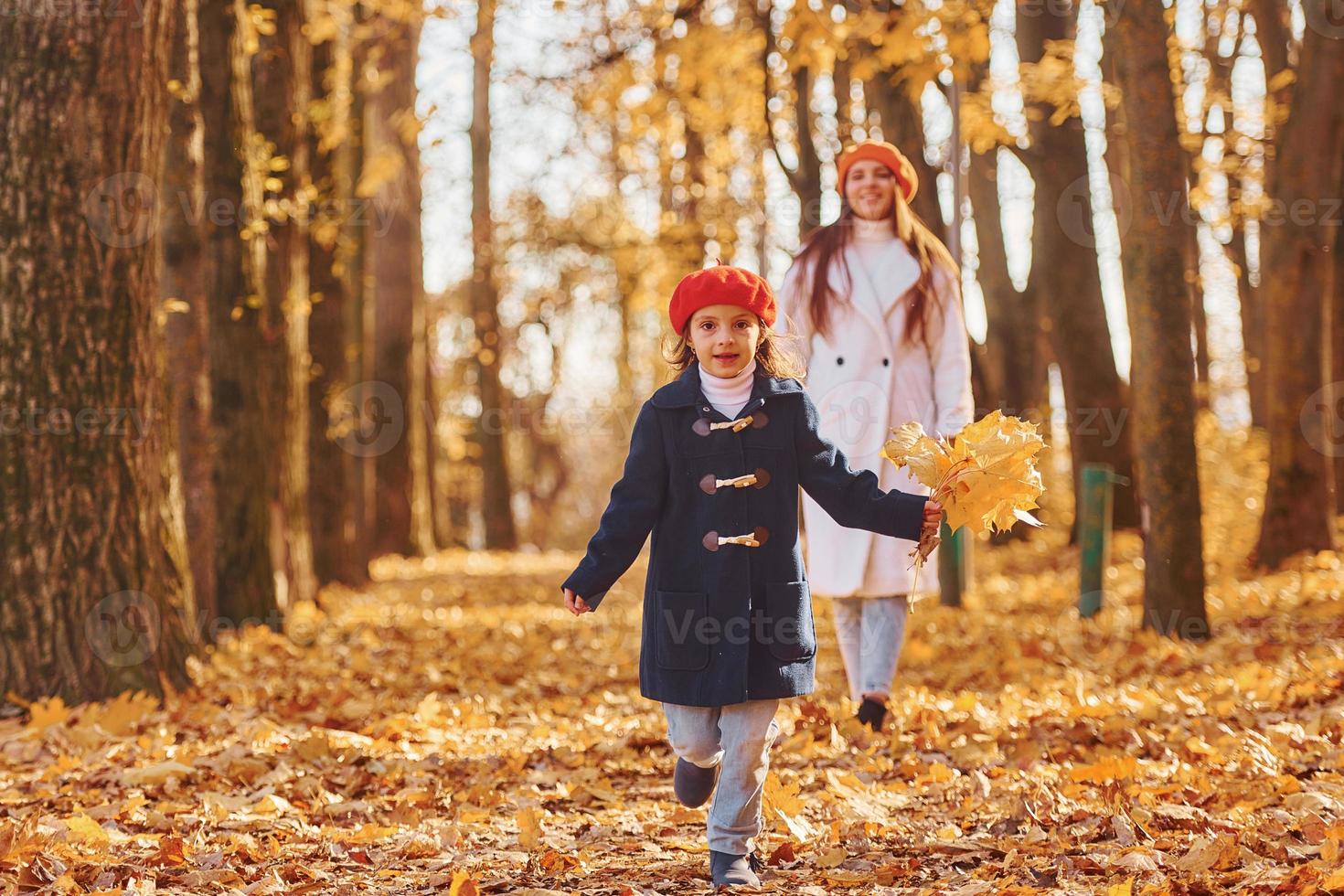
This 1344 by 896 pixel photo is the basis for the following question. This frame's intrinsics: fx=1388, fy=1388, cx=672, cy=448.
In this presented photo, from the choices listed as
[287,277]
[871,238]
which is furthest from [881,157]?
[287,277]

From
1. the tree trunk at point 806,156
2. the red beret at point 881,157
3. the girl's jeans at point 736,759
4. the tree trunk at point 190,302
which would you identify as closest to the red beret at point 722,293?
the girl's jeans at point 736,759

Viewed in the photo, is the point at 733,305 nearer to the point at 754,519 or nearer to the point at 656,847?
the point at 754,519

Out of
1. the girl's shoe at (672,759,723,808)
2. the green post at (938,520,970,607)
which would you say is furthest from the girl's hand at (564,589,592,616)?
the green post at (938,520,970,607)

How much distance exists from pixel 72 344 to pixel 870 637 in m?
3.80

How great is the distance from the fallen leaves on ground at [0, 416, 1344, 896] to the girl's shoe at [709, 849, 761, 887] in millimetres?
57

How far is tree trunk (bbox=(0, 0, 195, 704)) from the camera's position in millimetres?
6254

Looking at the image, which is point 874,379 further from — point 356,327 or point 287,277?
point 356,327

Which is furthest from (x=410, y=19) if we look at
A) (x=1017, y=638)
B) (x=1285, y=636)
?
(x=1285, y=636)

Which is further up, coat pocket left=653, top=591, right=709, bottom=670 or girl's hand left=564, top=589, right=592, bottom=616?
girl's hand left=564, top=589, right=592, bottom=616

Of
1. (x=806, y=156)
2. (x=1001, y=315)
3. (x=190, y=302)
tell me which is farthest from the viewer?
(x=1001, y=315)

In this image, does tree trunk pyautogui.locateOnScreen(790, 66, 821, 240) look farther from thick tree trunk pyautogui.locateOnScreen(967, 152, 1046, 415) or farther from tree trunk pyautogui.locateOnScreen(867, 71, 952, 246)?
thick tree trunk pyautogui.locateOnScreen(967, 152, 1046, 415)

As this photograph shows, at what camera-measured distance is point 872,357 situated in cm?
591

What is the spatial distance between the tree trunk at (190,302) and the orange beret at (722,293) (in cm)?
465

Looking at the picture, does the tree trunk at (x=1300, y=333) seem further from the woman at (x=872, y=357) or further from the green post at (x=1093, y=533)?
the woman at (x=872, y=357)
